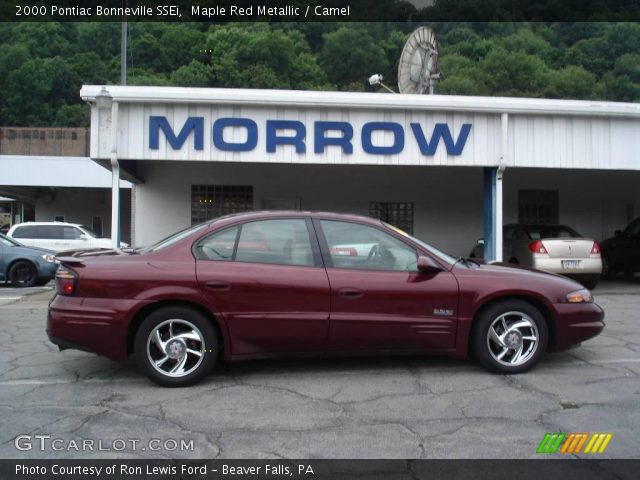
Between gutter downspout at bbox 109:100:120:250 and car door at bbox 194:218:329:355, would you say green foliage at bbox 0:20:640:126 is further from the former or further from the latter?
car door at bbox 194:218:329:355

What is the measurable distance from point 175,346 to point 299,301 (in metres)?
1.10

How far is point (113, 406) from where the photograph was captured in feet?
14.9

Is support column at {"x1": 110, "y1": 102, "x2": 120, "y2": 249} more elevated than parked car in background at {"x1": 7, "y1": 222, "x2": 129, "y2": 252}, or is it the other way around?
support column at {"x1": 110, "y1": 102, "x2": 120, "y2": 249}

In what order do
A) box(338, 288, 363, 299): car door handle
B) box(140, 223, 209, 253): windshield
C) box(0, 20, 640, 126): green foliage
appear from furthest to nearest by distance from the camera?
box(0, 20, 640, 126): green foliage → box(140, 223, 209, 253): windshield → box(338, 288, 363, 299): car door handle

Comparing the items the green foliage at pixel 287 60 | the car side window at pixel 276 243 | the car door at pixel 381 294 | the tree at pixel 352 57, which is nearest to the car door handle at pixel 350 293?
the car door at pixel 381 294

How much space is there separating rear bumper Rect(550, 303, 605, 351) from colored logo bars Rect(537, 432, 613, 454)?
146cm

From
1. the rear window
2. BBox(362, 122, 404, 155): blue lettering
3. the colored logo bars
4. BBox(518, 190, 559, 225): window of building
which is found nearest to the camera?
the colored logo bars

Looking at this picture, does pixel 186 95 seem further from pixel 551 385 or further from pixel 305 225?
pixel 551 385

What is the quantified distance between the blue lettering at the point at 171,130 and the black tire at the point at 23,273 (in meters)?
5.13

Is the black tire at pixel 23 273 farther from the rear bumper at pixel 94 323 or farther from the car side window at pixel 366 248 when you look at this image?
the car side window at pixel 366 248

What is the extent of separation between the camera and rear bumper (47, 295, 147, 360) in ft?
15.9

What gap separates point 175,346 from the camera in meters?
4.92

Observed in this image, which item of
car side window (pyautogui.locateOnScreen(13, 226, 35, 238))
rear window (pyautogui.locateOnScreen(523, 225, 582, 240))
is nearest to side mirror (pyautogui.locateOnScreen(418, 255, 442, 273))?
rear window (pyautogui.locateOnScreen(523, 225, 582, 240))
